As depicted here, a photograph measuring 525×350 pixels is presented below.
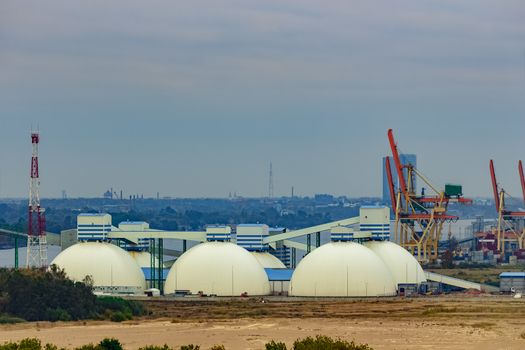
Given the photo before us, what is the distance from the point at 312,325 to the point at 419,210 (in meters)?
56.0

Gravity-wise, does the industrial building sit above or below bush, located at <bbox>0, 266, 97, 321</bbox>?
above

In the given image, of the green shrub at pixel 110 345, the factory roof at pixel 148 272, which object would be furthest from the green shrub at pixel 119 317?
the factory roof at pixel 148 272

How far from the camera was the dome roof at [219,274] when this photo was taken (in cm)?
8862

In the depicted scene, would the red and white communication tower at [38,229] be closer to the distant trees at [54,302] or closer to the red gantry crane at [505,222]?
the distant trees at [54,302]

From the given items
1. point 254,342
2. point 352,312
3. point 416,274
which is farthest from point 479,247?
point 254,342

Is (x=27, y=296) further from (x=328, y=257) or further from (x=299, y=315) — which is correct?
(x=328, y=257)

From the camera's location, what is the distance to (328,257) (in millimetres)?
88438

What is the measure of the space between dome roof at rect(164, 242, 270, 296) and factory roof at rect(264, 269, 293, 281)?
1426 millimetres

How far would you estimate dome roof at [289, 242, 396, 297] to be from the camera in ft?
287

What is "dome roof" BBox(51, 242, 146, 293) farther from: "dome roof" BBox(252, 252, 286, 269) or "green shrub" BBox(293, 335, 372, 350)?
"green shrub" BBox(293, 335, 372, 350)

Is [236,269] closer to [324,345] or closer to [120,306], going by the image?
[120,306]

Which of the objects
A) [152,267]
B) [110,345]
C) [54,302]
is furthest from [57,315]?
[152,267]

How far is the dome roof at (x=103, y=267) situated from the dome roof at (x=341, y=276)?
366 inches

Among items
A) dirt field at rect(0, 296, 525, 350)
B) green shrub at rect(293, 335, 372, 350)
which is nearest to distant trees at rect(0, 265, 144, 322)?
dirt field at rect(0, 296, 525, 350)
